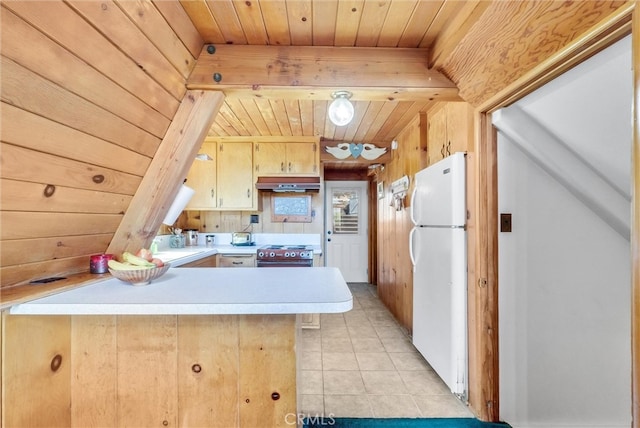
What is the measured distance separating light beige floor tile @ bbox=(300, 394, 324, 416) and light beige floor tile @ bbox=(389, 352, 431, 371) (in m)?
0.78

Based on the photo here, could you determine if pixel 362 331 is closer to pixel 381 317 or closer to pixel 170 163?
pixel 381 317

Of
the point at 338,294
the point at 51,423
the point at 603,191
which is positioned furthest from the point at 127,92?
the point at 603,191

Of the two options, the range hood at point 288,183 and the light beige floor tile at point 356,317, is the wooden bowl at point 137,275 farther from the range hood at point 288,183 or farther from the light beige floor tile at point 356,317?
the light beige floor tile at point 356,317

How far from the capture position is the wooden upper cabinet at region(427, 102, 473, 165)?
1902 millimetres

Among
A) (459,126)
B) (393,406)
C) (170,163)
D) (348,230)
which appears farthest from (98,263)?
(348,230)

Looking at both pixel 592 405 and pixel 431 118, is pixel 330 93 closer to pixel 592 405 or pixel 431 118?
pixel 431 118

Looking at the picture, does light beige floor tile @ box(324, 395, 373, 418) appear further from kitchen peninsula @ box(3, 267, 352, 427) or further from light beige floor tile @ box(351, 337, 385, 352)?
kitchen peninsula @ box(3, 267, 352, 427)

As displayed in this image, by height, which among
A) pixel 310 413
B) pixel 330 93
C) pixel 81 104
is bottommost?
pixel 310 413

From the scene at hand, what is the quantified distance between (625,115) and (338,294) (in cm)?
159

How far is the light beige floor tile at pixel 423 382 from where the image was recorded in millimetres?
2062

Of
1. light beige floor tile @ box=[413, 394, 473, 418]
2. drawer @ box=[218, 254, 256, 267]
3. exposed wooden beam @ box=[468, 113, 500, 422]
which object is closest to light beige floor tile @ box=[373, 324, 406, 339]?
light beige floor tile @ box=[413, 394, 473, 418]

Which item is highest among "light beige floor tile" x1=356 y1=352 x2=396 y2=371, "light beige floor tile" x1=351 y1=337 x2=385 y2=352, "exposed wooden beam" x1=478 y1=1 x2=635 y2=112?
"exposed wooden beam" x1=478 y1=1 x2=635 y2=112

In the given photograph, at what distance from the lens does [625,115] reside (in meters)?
1.31

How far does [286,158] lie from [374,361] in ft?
7.94
